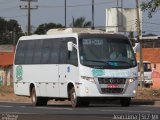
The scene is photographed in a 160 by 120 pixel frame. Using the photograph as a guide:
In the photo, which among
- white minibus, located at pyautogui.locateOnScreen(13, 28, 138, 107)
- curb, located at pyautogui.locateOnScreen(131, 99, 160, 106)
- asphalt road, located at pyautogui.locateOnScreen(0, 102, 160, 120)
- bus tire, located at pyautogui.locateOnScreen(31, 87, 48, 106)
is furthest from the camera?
bus tire, located at pyautogui.locateOnScreen(31, 87, 48, 106)

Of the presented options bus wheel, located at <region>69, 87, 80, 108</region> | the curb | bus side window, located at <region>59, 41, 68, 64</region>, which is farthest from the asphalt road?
the curb

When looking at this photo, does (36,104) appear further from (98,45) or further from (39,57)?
(98,45)

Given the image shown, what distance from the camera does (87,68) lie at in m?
28.3

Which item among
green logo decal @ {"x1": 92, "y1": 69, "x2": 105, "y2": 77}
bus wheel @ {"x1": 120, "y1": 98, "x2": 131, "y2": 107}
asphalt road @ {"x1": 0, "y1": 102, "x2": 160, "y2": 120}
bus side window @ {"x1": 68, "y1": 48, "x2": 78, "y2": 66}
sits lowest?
bus wheel @ {"x1": 120, "y1": 98, "x2": 131, "y2": 107}

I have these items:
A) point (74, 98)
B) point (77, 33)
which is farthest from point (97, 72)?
point (77, 33)

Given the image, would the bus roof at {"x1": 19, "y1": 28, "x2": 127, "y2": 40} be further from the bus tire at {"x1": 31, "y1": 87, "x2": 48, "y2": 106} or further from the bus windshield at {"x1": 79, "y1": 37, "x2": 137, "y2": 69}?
the bus tire at {"x1": 31, "y1": 87, "x2": 48, "y2": 106}

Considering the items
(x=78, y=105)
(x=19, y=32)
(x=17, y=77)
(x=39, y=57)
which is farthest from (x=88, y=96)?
(x=19, y=32)

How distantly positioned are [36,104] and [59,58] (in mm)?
3362

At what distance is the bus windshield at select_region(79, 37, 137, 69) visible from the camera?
2848 cm

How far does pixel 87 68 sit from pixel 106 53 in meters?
1.06

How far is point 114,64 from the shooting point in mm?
28547

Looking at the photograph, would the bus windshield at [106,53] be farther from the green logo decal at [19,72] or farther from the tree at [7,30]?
the tree at [7,30]

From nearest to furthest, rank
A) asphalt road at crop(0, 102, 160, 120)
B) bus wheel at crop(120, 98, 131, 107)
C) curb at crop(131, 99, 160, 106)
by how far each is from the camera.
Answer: asphalt road at crop(0, 102, 160, 120), bus wheel at crop(120, 98, 131, 107), curb at crop(131, 99, 160, 106)

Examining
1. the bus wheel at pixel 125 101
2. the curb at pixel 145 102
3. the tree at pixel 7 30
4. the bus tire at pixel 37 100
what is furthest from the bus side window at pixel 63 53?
the tree at pixel 7 30
